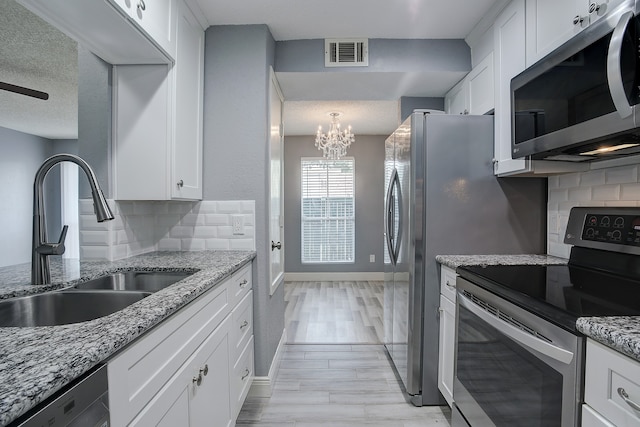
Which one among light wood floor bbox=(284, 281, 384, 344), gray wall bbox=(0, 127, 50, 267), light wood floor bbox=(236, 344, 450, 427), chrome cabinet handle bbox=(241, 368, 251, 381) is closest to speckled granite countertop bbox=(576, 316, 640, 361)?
light wood floor bbox=(236, 344, 450, 427)

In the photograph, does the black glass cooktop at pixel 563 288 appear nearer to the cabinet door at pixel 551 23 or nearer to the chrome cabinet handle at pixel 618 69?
the chrome cabinet handle at pixel 618 69

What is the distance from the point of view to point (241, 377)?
170 centimetres

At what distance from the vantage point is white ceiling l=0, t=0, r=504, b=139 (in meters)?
1.86

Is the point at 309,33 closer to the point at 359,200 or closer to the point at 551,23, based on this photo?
the point at 551,23

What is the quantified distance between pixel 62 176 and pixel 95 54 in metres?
3.70

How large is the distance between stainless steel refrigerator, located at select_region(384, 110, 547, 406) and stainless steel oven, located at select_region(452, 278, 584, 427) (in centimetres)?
→ 35

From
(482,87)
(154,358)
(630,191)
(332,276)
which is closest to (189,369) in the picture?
(154,358)

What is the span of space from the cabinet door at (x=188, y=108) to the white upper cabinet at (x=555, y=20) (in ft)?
5.91

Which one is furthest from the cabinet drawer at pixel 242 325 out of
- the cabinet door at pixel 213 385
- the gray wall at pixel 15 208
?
the gray wall at pixel 15 208

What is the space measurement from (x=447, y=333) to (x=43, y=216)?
6.30ft

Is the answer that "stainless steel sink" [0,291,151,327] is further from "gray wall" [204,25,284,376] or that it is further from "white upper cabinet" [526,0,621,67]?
"white upper cabinet" [526,0,621,67]

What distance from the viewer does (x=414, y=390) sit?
6.33 ft

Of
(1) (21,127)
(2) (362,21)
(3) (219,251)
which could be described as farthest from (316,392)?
(1) (21,127)

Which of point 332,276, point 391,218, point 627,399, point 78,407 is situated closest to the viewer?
point 78,407
